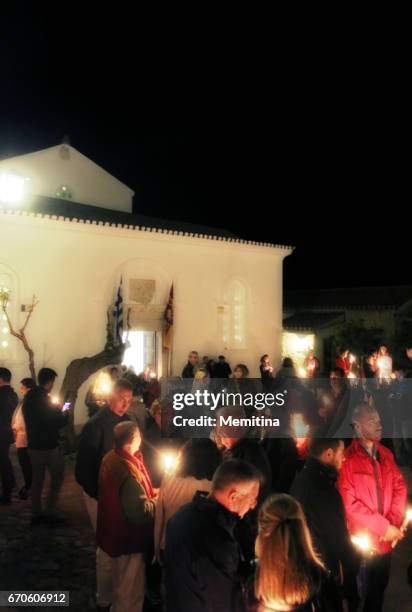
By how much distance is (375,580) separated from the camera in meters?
4.12

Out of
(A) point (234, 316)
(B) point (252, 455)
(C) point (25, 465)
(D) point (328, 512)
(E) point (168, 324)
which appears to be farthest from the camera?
(A) point (234, 316)

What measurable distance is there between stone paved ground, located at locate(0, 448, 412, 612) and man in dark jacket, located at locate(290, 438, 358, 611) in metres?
1.31

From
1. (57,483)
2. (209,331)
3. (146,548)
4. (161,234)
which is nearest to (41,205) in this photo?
(161,234)

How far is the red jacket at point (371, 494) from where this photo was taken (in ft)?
13.2

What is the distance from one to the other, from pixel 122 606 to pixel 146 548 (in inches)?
19.0

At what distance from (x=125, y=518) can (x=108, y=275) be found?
37.6ft

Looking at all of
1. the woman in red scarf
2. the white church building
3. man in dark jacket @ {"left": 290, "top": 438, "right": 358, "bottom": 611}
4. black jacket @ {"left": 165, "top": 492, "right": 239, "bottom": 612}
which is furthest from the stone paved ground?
the white church building

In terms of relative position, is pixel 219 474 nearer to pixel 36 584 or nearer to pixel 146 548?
pixel 146 548

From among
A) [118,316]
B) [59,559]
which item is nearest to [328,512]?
[59,559]

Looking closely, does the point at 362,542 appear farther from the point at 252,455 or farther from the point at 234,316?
the point at 234,316

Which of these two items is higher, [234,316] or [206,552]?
[234,316]

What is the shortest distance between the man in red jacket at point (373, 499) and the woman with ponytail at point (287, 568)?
5.07 feet

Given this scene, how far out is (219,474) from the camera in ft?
9.37

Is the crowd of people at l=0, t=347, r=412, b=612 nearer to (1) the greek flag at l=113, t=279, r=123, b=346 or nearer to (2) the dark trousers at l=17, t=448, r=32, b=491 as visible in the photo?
(2) the dark trousers at l=17, t=448, r=32, b=491
